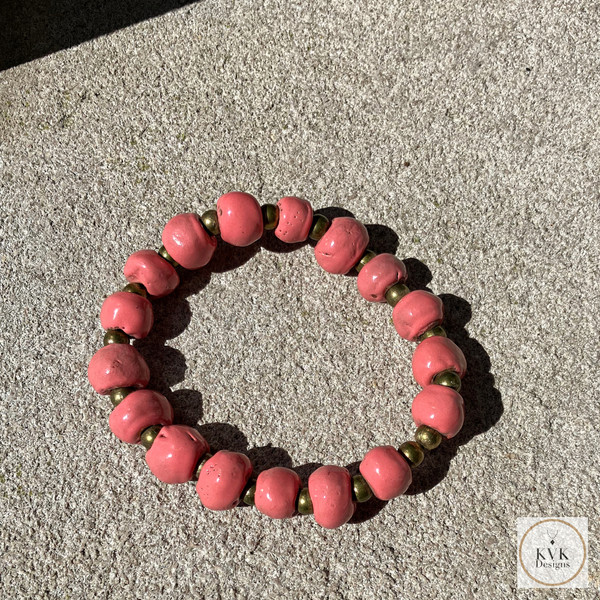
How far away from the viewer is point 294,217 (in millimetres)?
1051

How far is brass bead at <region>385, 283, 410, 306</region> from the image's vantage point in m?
1.04

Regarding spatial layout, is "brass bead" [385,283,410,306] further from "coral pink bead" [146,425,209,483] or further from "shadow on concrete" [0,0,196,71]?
"shadow on concrete" [0,0,196,71]

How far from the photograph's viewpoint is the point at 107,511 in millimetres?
1018

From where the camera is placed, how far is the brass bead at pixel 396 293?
1045 millimetres

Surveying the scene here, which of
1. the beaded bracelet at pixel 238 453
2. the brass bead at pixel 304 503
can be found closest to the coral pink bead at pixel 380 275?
the beaded bracelet at pixel 238 453

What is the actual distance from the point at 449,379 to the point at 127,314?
0.52 meters

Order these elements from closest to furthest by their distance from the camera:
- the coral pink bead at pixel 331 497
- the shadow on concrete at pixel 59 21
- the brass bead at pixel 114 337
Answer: the coral pink bead at pixel 331 497 < the brass bead at pixel 114 337 < the shadow on concrete at pixel 59 21

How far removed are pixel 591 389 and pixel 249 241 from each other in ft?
2.04

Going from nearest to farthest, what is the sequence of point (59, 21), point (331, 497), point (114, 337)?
1. point (331, 497)
2. point (114, 337)
3. point (59, 21)

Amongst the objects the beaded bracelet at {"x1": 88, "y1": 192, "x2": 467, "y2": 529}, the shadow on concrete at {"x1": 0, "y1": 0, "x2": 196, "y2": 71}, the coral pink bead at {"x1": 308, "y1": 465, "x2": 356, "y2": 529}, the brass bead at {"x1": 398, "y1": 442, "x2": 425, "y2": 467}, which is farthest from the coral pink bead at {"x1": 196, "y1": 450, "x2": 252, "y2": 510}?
the shadow on concrete at {"x1": 0, "y1": 0, "x2": 196, "y2": 71}

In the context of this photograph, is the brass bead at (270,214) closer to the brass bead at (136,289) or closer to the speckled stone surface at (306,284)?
the speckled stone surface at (306,284)

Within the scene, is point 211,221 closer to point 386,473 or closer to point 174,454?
point 174,454

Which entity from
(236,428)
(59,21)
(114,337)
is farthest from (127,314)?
(59,21)

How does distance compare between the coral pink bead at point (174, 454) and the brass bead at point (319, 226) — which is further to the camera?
the brass bead at point (319, 226)
